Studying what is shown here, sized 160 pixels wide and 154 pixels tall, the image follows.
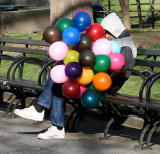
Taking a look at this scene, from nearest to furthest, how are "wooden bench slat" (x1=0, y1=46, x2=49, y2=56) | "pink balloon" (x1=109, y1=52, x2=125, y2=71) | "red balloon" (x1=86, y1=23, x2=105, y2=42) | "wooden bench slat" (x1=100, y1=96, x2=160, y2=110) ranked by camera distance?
1. "wooden bench slat" (x1=100, y1=96, x2=160, y2=110)
2. "pink balloon" (x1=109, y1=52, x2=125, y2=71)
3. "red balloon" (x1=86, y1=23, x2=105, y2=42)
4. "wooden bench slat" (x1=0, y1=46, x2=49, y2=56)

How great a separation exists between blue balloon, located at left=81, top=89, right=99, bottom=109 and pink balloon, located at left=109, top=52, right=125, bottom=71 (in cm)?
41

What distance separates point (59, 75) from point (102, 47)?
60 cm

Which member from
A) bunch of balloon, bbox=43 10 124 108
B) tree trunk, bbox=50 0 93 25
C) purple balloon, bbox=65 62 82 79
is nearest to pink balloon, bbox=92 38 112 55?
bunch of balloon, bbox=43 10 124 108

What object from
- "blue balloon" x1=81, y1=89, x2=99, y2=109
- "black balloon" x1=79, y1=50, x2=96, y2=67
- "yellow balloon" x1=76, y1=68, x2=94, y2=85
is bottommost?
"blue balloon" x1=81, y1=89, x2=99, y2=109

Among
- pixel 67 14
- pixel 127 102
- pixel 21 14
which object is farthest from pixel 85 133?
pixel 21 14

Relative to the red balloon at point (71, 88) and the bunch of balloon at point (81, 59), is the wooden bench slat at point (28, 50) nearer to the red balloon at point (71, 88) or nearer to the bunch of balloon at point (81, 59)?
the bunch of balloon at point (81, 59)

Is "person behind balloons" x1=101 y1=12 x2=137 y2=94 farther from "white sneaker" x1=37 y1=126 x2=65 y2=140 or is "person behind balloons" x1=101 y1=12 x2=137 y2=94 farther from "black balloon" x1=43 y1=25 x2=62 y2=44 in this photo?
"white sneaker" x1=37 y1=126 x2=65 y2=140

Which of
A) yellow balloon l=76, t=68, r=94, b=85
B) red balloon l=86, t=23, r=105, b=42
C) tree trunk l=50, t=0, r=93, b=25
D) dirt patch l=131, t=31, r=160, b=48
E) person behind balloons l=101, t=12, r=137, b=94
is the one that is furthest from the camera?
dirt patch l=131, t=31, r=160, b=48

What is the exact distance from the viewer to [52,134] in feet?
21.5

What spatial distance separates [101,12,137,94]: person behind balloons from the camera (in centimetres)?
660

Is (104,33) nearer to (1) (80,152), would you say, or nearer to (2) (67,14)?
(1) (80,152)

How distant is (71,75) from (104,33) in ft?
2.62

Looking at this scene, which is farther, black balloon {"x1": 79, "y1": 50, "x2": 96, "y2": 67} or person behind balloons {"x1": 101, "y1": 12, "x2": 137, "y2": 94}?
person behind balloons {"x1": 101, "y1": 12, "x2": 137, "y2": 94}

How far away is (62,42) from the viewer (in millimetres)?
6395
